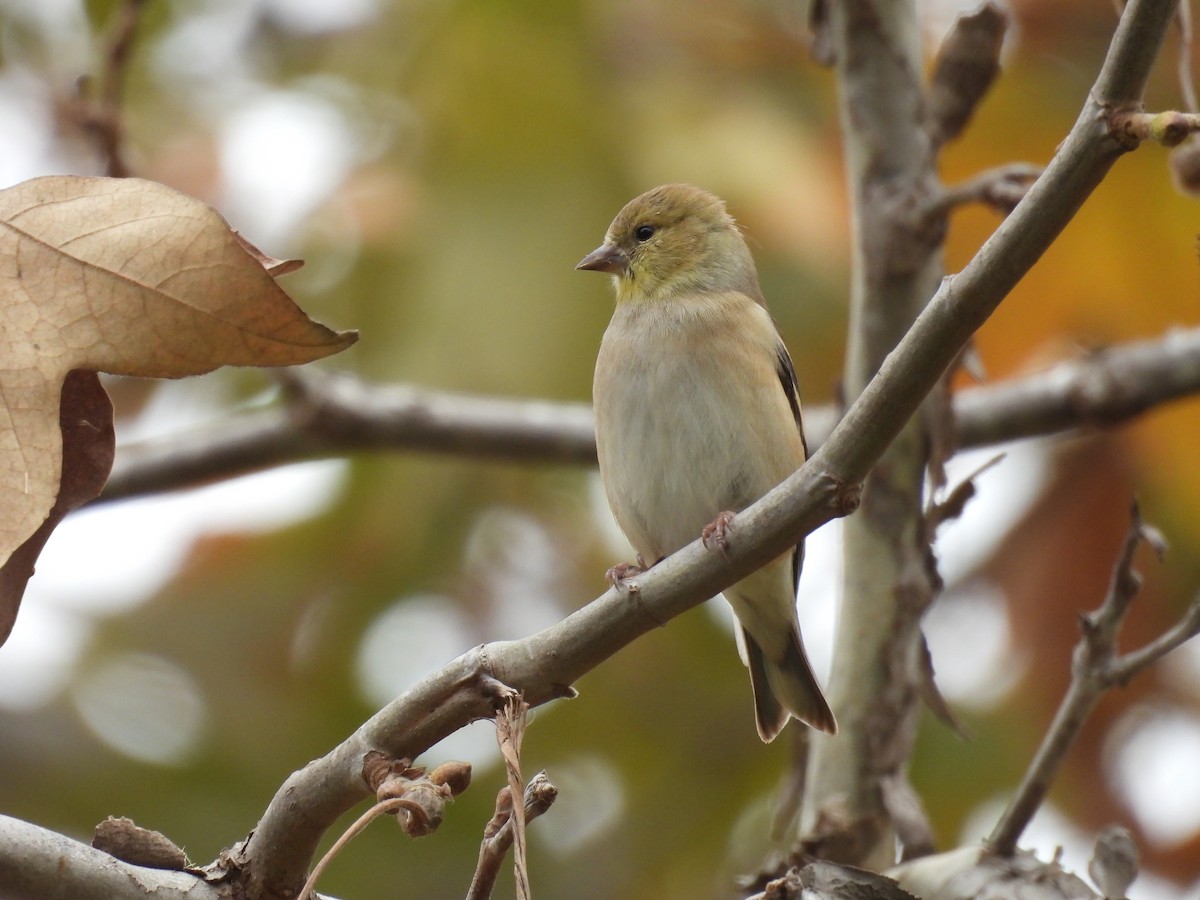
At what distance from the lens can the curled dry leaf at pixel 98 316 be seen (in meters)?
2.01

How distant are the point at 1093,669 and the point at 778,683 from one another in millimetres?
1690

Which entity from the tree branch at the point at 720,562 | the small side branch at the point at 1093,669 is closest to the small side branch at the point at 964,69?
the small side branch at the point at 1093,669

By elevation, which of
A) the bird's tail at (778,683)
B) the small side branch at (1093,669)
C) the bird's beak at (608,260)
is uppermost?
the bird's beak at (608,260)

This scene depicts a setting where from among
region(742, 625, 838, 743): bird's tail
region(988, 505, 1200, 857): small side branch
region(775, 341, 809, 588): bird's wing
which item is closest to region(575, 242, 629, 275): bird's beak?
region(775, 341, 809, 588): bird's wing

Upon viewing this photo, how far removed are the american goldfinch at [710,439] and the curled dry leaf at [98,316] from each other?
216 cm

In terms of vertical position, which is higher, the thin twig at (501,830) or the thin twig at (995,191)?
the thin twig at (995,191)

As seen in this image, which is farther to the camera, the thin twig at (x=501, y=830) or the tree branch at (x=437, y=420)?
the tree branch at (x=437, y=420)

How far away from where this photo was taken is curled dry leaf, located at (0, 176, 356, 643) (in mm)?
2014

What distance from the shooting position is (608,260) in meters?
5.24

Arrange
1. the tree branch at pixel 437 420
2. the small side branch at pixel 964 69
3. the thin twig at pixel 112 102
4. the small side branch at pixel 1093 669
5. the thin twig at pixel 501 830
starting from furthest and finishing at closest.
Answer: the tree branch at pixel 437 420, the thin twig at pixel 112 102, the small side branch at pixel 964 69, the small side branch at pixel 1093 669, the thin twig at pixel 501 830

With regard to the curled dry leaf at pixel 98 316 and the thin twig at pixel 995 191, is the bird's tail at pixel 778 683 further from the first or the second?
the curled dry leaf at pixel 98 316

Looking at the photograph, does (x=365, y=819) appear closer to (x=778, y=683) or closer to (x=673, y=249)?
(x=778, y=683)

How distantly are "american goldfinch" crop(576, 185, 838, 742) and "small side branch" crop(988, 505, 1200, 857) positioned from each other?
3.60 feet

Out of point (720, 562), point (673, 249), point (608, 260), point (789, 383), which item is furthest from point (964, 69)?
point (720, 562)
